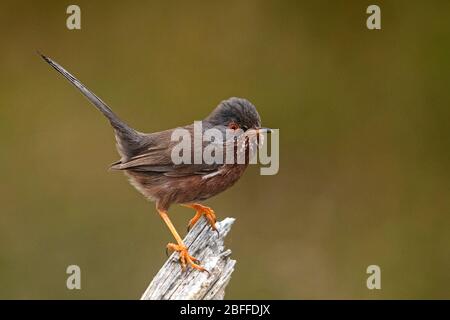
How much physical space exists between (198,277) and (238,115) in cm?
145

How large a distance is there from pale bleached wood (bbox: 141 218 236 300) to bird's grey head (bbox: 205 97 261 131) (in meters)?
0.83

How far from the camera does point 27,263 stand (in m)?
8.95

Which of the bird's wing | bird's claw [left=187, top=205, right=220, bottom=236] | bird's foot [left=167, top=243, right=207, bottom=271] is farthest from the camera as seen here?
the bird's wing

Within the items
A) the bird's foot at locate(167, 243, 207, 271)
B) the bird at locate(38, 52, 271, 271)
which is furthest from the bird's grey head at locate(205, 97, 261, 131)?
the bird's foot at locate(167, 243, 207, 271)

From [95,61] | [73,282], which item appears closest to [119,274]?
[73,282]

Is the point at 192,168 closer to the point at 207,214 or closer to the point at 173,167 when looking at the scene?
the point at 173,167

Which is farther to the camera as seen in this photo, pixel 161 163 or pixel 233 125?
pixel 161 163

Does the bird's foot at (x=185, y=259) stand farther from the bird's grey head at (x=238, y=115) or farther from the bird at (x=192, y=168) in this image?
the bird's grey head at (x=238, y=115)

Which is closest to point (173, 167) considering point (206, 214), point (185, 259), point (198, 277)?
point (206, 214)

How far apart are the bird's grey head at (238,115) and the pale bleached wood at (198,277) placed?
835 millimetres

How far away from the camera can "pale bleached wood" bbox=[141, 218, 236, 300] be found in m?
4.67

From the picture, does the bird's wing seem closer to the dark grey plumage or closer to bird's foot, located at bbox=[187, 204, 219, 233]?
the dark grey plumage

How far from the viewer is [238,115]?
19.0 ft

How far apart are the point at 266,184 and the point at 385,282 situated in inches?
70.1
